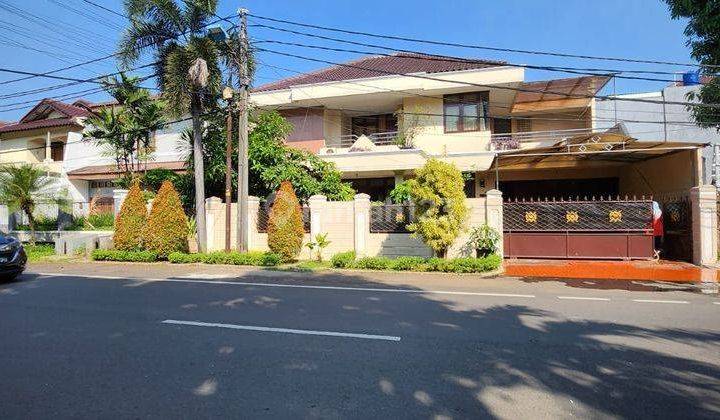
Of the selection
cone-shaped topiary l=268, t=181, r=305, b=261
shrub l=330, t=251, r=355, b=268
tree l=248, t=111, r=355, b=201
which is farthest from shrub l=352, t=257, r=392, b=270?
tree l=248, t=111, r=355, b=201

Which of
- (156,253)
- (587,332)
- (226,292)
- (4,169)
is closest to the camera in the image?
(587,332)

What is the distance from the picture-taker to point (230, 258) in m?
14.6

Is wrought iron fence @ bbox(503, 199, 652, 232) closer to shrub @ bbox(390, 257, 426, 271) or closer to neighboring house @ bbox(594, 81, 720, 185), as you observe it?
shrub @ bbox(390, 257, 426, 271)

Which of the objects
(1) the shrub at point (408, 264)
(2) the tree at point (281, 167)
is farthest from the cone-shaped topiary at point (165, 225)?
(1) the shrub at point (408, 264)

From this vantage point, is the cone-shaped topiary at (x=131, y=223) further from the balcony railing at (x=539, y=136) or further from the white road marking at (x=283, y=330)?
the balcony railing at (x=539, y=136)

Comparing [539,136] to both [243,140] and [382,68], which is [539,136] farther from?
[243,140]

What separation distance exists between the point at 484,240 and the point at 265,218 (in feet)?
26.0

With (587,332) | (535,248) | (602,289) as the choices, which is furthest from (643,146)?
(587,332)

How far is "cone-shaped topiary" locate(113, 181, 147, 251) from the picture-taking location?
52.4 ft

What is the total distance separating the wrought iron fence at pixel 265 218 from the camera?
1627cm

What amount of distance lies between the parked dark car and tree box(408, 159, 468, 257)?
10.2m

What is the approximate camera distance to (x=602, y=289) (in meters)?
9.77

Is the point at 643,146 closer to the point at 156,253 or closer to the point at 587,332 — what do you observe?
the point at 587,332

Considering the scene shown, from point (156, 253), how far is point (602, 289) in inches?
529
